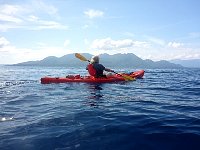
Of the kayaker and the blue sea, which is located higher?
the kayaker

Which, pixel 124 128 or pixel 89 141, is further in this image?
pixel 124 128

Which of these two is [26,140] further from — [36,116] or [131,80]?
[131,80]

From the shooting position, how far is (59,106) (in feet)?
34.0

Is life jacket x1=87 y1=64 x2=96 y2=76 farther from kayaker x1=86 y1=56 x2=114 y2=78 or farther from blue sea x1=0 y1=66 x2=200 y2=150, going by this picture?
blue sea x1=0 y1=66 x2=200 y2=150

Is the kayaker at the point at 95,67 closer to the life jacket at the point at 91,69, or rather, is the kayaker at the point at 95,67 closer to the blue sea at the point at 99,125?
the life jacket at the point at 91,69

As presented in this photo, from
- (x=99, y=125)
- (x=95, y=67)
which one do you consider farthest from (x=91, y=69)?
(x=99, y=125)

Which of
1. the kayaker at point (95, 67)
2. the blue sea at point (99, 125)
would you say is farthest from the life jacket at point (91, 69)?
the blue sea at point (99, 125)

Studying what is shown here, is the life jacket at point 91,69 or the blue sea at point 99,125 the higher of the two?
the life jacket at point 91,69

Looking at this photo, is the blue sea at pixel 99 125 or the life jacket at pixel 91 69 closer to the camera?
the blue sea at pixel 99 125

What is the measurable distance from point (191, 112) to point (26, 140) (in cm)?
599

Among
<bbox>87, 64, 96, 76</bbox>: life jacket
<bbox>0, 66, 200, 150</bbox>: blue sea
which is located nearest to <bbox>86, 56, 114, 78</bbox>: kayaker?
→ <bbox>87, 64, 96, 76</bbox>: life jacket

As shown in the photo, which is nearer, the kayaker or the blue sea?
the blue sea

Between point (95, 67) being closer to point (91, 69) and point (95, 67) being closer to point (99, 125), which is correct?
point (91, 69)

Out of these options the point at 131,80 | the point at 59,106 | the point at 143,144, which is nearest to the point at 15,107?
the point at 59,106
